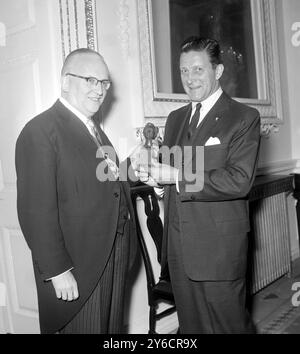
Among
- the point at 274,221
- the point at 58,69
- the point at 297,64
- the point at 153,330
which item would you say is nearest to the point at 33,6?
the point at 58,69

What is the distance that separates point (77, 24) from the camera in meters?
2.10

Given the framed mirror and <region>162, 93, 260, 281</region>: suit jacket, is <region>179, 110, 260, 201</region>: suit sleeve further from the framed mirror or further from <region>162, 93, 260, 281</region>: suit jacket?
the framed mirror

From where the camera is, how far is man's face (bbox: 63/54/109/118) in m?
1.58

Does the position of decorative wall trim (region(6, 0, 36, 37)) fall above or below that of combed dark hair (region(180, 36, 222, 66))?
above

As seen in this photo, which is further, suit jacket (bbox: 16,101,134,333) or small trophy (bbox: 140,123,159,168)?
small trophy (bbox: 140,123,159,168)

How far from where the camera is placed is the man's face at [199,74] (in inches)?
67.4

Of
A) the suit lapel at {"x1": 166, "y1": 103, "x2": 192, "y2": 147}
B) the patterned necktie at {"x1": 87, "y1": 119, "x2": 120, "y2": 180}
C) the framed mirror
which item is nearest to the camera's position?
the patterned necktie at {"x1": 87, "y1": 119, "x2": 120, "y2": 180}

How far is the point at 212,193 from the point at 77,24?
3.97 ft

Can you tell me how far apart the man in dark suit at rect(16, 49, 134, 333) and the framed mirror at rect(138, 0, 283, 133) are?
0.91 metres

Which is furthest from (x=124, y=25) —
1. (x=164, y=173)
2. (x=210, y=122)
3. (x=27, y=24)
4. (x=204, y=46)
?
(x=164, y=173)

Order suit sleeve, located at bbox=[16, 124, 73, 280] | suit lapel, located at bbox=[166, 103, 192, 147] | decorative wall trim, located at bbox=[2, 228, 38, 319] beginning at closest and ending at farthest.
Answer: suit sleeve, located at bbox=[16, 124, 73, 280], suit lapel, located at bbox=[166, 103, 192, 147], decorative wall trim, located at bbox=[2, 228, 38, 319]

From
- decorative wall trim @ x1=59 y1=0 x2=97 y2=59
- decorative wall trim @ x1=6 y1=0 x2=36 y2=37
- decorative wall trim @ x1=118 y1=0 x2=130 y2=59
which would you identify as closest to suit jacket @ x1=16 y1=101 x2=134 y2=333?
decorative wall trim @ x1=59 y1=0 x2=97 y2=59

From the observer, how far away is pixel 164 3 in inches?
108

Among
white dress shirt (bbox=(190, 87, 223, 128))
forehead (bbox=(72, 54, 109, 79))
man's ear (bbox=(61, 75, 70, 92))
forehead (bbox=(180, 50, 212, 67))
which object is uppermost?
forehead (bbox=(180, 50, 212, 67))
